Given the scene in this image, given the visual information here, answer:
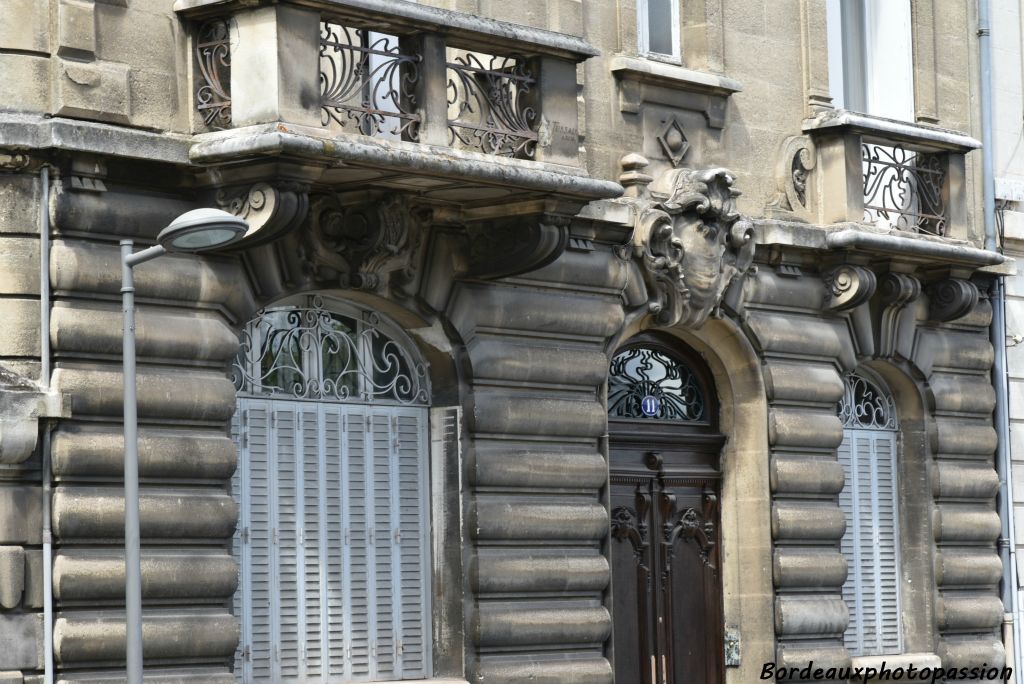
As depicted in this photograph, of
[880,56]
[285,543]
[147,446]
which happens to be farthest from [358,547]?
[880,56]

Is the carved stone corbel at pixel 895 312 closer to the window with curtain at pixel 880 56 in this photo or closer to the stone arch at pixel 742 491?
the stone arch at pixel 742 491

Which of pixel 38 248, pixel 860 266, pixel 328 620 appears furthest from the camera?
pixel 860 266

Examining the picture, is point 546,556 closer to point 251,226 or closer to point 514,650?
point 514,650

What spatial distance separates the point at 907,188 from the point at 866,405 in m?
1.94

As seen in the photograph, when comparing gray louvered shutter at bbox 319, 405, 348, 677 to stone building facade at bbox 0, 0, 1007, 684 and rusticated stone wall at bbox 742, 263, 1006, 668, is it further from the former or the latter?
rusticated stone wall at bbox 742, 263, 1006, 668

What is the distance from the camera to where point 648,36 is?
17.9m

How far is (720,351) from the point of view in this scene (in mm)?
18219

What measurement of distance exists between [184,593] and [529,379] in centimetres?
348

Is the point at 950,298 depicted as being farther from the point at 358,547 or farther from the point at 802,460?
the point at 358,547

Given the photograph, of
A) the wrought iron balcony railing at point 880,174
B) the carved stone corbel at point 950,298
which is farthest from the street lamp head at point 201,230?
the carved stone corbel at point 950,298

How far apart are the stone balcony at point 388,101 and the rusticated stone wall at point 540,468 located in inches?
39.8

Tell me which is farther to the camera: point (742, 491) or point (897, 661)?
point (897, 661)

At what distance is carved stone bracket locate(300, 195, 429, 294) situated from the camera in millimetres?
15000

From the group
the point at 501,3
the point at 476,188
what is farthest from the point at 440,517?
the point at 501,3
